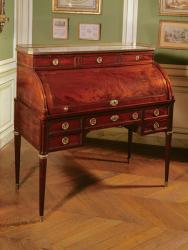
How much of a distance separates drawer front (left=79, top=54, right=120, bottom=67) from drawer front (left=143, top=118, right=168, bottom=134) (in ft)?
1.79

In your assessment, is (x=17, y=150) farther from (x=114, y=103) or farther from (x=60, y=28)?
(x=60, y=28)

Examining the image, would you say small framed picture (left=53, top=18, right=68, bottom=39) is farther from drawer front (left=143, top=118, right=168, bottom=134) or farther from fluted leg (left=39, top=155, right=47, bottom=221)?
fluted leg (left=39, top=155, right=47, bottom=221)

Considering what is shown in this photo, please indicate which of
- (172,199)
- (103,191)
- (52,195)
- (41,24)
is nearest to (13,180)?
(52,195)

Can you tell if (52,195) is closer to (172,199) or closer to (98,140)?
(172,199)

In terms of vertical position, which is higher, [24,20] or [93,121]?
[24,20]

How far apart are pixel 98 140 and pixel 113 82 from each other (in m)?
1.76

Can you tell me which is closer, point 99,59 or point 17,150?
point 99,59

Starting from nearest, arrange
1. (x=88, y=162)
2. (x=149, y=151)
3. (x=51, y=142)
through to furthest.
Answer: (x=51, y=142) → (x=88, y=162) → (x=149, y=151)

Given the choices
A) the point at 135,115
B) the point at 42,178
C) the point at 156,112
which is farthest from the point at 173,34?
the point at 42,178

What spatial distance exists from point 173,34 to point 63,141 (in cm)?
208

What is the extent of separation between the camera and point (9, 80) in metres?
4.85

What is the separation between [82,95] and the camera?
3.22 meters

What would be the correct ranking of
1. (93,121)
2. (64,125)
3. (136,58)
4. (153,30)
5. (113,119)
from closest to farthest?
(64,125) < (93,121) < (113,119) < (136,58) < (153,30)

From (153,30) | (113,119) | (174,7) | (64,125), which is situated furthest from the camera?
(153,30)
